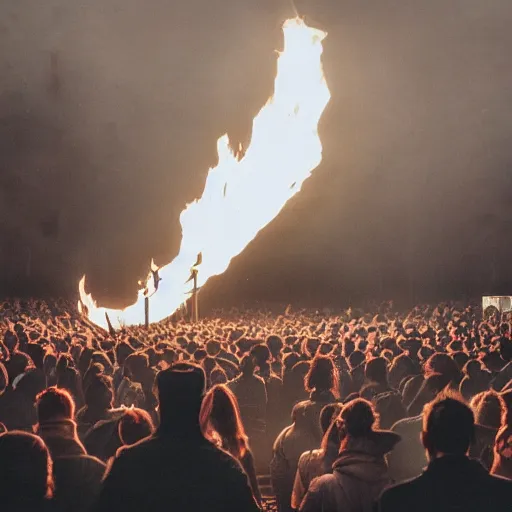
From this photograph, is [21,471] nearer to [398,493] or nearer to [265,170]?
[398,493]

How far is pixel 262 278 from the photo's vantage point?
1435 inches

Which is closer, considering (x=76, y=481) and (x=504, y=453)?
(x=76, y=481)

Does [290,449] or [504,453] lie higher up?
[504,453]

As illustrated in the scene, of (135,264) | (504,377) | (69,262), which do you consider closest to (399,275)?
(135,264)

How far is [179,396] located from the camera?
2984 mm

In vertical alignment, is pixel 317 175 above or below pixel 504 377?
above

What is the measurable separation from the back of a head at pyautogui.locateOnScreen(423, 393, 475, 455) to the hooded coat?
580mm

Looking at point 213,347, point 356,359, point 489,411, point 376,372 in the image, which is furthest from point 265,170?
point 489,411

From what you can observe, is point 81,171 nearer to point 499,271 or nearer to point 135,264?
point 135,264

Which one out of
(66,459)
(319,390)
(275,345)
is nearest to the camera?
(66,459)

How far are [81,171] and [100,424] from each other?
30.4 metres

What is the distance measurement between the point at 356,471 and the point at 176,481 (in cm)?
93

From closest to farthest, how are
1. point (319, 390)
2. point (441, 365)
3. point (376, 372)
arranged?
point (319, 390)
point (441, 365)
point (376, 372)

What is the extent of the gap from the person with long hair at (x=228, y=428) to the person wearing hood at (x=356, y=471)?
0.70m
